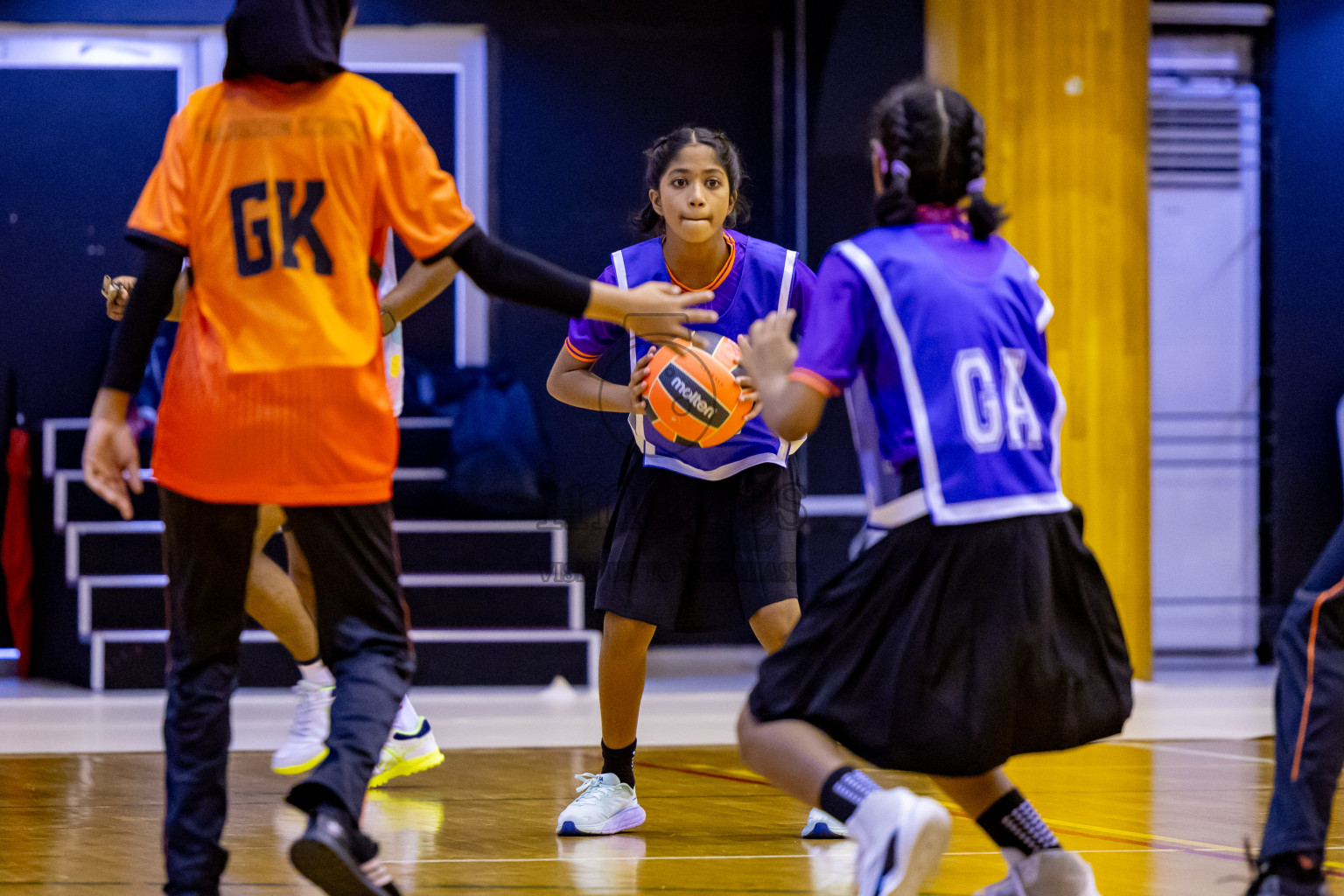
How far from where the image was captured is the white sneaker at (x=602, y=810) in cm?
319

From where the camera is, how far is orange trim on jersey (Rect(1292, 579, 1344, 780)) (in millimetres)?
2223

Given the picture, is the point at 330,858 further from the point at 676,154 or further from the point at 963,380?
the point at 676,154

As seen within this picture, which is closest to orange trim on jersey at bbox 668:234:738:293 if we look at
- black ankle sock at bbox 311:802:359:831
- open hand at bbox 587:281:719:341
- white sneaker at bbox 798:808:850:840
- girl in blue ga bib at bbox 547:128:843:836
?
girl in blue ga bib at bbox 547:128:843:836

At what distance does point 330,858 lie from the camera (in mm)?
2027

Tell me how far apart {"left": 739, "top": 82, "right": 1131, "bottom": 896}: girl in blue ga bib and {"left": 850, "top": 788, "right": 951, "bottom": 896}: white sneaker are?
28 mm

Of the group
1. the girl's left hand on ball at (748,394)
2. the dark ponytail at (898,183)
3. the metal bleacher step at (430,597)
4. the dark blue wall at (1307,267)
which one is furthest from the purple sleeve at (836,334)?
the dark blue wall at (1307,267)

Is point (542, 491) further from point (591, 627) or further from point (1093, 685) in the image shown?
point (1093, 685)

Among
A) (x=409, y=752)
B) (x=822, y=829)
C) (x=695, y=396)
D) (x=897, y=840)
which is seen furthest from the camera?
(x=409, y=752)

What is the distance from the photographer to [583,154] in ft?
23.8

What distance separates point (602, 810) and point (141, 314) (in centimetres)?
155

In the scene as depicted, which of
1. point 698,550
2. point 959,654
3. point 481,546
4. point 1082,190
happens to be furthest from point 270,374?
point 1082,190

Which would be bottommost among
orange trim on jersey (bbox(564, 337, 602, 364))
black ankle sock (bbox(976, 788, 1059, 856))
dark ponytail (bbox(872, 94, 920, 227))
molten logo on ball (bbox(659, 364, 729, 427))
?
black ankle sock (bbox(976, 788, 1059, 856))

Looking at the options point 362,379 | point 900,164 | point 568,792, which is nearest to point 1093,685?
point 900,164

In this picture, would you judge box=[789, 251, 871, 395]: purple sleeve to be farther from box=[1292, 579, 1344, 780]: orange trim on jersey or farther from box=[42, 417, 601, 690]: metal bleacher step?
box=[42, 417, 601, 690]: metal bleacher step
